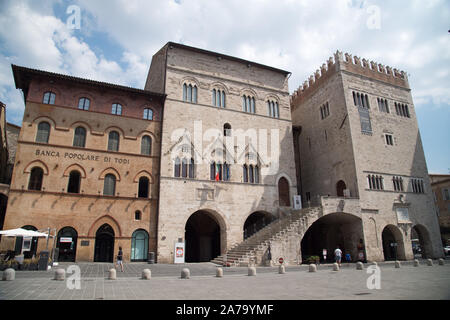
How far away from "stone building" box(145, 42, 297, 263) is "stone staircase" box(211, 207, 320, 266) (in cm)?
161

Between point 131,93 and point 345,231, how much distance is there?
23.2 metres

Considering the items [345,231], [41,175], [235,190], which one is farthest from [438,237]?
[41,175]

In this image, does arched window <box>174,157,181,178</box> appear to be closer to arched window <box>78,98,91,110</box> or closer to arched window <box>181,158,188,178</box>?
arched window <box>181,158,188,178</box>

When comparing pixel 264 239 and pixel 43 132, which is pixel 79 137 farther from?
pixel 264 239

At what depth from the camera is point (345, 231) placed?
26609mm

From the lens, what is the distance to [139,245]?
21625mm

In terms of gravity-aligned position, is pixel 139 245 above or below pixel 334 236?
below

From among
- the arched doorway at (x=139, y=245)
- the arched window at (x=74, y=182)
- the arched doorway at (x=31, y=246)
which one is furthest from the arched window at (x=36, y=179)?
the arched doorway at (x=139, y=245)

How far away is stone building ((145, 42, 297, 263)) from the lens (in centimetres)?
2350

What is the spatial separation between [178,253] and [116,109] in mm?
12810

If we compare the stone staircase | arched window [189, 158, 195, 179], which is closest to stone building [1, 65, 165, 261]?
arched window [189, 158, 195, 179]

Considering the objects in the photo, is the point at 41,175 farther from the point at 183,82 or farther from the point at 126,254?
the point at 183,82

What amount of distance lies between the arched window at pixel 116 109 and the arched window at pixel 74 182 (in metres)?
5.72

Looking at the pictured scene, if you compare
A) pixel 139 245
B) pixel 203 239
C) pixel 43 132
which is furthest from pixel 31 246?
pixel 203 239
